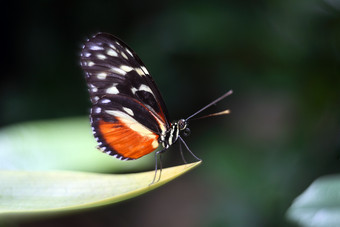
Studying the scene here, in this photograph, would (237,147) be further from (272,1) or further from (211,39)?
(272,1)

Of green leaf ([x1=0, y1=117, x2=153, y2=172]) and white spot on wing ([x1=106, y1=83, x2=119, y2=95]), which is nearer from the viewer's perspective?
white spot on wing ([x1=106, y1=83, x2=119, y2=95])

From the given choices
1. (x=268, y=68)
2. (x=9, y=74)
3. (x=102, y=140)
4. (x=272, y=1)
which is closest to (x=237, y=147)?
(x=268, y=68)

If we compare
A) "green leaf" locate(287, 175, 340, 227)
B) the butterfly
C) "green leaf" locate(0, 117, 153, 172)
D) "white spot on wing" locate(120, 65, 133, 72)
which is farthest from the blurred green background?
"white spot on wing" locate(120, 65, 133, 72)

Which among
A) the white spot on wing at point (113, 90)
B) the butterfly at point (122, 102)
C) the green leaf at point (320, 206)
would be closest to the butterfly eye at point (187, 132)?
the butterfly at point (122, 102)

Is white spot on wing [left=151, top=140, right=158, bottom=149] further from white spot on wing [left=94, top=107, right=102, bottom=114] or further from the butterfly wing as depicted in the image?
white spot on wing [left=94, top=107, right=102, bottom=114]

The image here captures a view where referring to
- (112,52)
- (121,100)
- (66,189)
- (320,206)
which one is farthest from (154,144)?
(320,206)

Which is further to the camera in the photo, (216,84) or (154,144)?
(216,84)

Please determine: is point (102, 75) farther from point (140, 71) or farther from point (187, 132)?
point (187, 132)

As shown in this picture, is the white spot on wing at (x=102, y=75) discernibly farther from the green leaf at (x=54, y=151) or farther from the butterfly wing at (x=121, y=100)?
the green leaf at (x=54, y=151)
